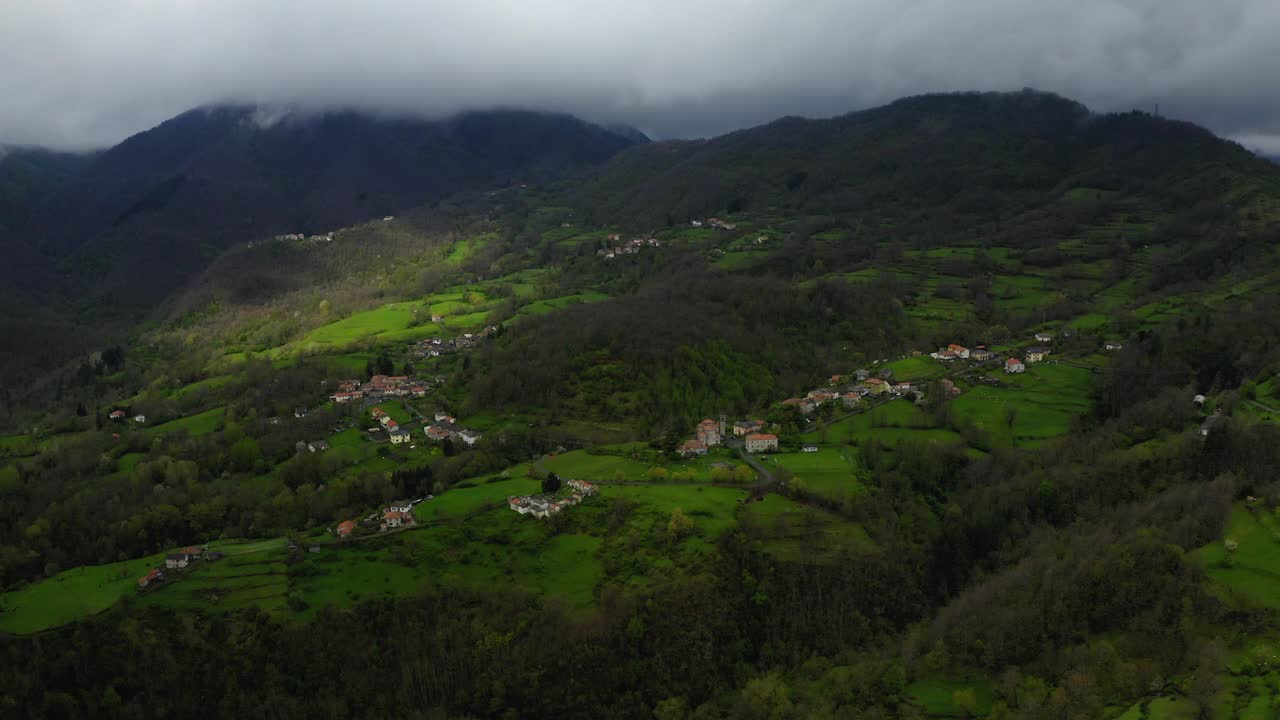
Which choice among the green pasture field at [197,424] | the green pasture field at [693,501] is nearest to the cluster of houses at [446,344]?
the green pasture field at [197,424]

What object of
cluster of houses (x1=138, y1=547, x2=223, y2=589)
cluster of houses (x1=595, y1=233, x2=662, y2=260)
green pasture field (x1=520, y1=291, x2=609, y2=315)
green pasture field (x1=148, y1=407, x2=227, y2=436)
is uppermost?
cluster of houses (x1=595, y1=233, x2=662, y2=260)

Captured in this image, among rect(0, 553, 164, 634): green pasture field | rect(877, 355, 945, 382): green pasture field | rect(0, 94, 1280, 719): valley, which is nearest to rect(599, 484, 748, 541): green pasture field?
rect(0, 94, 1280, 719): valley

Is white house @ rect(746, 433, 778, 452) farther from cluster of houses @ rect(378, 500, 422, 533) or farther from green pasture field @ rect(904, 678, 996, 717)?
cluster of houses @ rect(378, 500, 422, 533)

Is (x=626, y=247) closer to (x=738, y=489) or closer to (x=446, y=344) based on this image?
(x=446, y=344)

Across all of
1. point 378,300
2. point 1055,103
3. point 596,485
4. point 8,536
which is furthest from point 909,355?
point 1055,103

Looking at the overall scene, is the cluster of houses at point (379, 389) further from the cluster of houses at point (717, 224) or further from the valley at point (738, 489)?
the cluster of houses at point (717, 224)

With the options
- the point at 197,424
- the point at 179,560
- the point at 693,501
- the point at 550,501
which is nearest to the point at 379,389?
the point at 197,424
